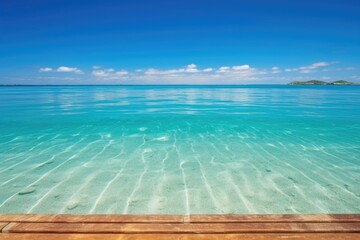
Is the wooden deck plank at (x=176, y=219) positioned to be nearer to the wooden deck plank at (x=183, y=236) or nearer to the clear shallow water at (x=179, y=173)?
the wooden deck plank at (x=183, y=236)

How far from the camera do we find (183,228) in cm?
232

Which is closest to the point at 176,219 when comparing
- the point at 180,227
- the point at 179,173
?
the point at 180,227

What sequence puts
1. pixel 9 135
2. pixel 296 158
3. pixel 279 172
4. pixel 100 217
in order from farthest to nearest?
1. pixel 9 135
2. pixel 296 158
3. pixel 279 172
4. pixel 100 217

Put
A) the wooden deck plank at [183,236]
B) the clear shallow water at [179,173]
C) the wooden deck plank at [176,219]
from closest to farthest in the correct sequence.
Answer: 1. the wooden deck plank at [183,236]
2. the wooden deck plank at [176,219]
3. the clear shallow water at [179,173]

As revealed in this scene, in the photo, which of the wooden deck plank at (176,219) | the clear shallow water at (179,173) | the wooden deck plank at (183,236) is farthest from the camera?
the clear shallow water at (179,173)

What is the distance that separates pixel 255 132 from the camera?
11.1 meters

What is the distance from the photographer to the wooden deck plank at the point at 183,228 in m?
2.28

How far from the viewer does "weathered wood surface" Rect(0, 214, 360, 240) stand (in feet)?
7.29

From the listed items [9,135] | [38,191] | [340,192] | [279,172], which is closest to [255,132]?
[279,172]

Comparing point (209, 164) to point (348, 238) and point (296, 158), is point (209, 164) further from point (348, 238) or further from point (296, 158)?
point (348, 238)

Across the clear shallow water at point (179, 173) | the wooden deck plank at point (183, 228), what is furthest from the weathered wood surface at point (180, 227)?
the clear shallow water at point (179, 173)

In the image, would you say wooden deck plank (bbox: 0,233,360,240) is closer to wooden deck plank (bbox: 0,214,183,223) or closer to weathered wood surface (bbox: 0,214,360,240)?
weathered wood surface (bbox: 0,214,360,240)

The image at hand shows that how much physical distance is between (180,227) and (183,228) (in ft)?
0.12

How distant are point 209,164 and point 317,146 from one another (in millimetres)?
4423
